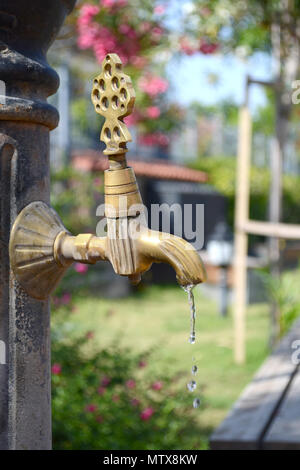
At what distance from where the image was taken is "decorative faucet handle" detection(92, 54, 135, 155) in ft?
2.45

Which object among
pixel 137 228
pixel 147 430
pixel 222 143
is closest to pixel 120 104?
pixel 137 228

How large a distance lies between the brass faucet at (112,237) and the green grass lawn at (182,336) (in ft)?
7.09

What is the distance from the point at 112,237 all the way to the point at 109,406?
1.86 m

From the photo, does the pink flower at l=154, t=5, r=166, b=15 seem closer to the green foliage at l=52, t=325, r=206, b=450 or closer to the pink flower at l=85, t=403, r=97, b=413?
the green foliage at l=52, t=325, r=206, b=450

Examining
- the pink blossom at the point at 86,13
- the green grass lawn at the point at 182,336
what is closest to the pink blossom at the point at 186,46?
the pink blossom at the point at 86,13

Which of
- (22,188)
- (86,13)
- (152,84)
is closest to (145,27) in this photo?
(86,13)

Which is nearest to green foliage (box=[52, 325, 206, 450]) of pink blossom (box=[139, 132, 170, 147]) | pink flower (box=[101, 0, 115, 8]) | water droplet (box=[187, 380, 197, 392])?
water droplet (box=[187, 380, 197, 392])

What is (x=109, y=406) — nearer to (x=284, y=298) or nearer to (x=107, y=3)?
(x=107, y=3)

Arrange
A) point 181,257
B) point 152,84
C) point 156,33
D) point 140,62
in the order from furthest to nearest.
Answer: point 152,84
point 140,62
point 156,33
point 181,257

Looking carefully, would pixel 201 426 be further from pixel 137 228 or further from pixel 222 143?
pixel 222 143

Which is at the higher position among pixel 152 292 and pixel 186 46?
pixel 186 46

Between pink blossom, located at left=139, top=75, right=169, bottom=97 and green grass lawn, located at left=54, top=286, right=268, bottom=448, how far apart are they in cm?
193

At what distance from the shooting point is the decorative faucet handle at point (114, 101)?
75 centimetres

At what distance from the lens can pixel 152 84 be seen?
5328mm
